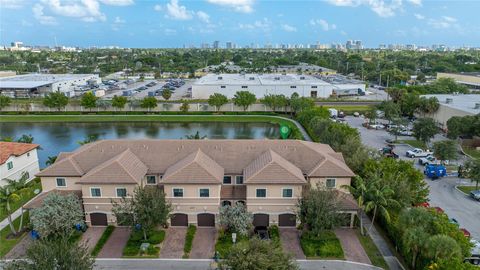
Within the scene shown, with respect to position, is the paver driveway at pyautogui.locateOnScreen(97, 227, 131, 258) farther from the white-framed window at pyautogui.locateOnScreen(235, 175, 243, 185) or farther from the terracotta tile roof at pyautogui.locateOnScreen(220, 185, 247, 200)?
the white-framed window at pyautogui.locateOnScreen(235, 175, 243, 185)

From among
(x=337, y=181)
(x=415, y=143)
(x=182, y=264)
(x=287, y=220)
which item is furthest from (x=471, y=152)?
(x=182, y=264)

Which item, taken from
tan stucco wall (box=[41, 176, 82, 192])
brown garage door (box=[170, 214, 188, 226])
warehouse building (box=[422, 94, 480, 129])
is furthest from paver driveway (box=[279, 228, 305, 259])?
warehouse building (box=[422, 94, 480, 129])

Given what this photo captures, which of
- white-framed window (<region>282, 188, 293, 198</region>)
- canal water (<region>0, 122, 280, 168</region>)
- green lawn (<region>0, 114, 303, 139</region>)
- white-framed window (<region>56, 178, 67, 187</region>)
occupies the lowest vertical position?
canal water (<region>0, 122, 280, 168</region>)

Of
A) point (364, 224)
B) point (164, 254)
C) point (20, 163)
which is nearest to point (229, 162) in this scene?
point (164, 254)

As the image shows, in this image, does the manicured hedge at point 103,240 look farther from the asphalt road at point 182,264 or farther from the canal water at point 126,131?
the canal water at point 126,131

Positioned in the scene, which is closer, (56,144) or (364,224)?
(364,224)

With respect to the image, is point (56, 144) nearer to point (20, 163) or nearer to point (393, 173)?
point (20, 163)

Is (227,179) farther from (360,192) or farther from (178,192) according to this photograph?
(360,192)
